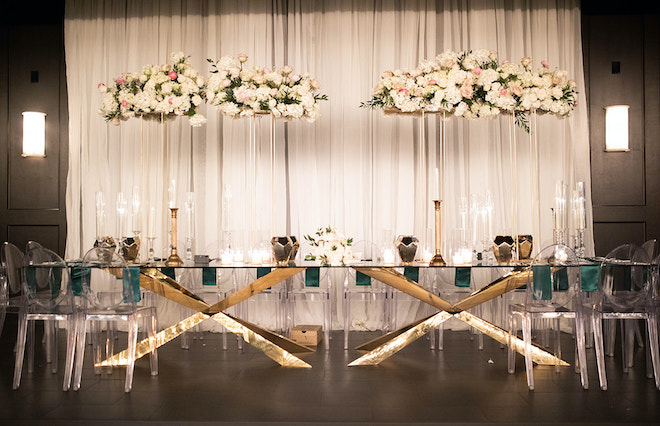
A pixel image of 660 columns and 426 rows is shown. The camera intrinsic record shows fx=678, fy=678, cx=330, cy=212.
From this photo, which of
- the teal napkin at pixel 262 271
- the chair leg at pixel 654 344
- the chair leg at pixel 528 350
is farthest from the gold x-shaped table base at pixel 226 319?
the chair leg at pixel 654 344

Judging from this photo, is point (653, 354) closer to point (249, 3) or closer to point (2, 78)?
point (249, 3)

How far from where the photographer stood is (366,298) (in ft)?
19.8

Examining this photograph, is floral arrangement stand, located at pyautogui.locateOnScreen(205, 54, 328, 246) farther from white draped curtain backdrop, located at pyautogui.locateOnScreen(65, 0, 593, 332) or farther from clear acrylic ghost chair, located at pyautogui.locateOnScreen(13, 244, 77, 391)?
clear acrylic ghost chair, located at pyautogui.locateOnScreen(13, 244, 77, 391)

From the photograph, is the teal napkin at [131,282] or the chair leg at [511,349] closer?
the teal napkin at [131,282]

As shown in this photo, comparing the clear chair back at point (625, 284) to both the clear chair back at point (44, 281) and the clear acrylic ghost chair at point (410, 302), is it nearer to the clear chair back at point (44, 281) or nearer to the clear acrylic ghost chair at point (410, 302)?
the clear acrylic ghost chair at point (410, 302)

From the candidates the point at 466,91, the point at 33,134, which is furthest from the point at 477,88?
the point at 33,134

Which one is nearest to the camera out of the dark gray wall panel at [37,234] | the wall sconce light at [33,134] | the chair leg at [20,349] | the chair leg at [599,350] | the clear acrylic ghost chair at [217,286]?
the chair leg at [599,350]

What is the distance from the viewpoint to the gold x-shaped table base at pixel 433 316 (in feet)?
16.7

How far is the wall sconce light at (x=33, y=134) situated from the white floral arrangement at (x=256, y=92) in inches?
103

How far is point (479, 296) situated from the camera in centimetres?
528

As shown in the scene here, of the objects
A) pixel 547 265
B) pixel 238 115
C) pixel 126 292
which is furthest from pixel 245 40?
pixel 547 265

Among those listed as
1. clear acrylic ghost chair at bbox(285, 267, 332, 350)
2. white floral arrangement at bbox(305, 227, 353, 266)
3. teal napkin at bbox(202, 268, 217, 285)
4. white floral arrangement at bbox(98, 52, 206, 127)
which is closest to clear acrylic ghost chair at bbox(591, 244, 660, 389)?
white floral arrangement at bbox(305, 227, 353, 266)

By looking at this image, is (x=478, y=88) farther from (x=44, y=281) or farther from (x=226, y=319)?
(x=44, y=281)

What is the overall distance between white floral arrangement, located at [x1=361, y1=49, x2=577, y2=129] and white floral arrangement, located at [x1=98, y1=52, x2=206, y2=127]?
5.21 ft
